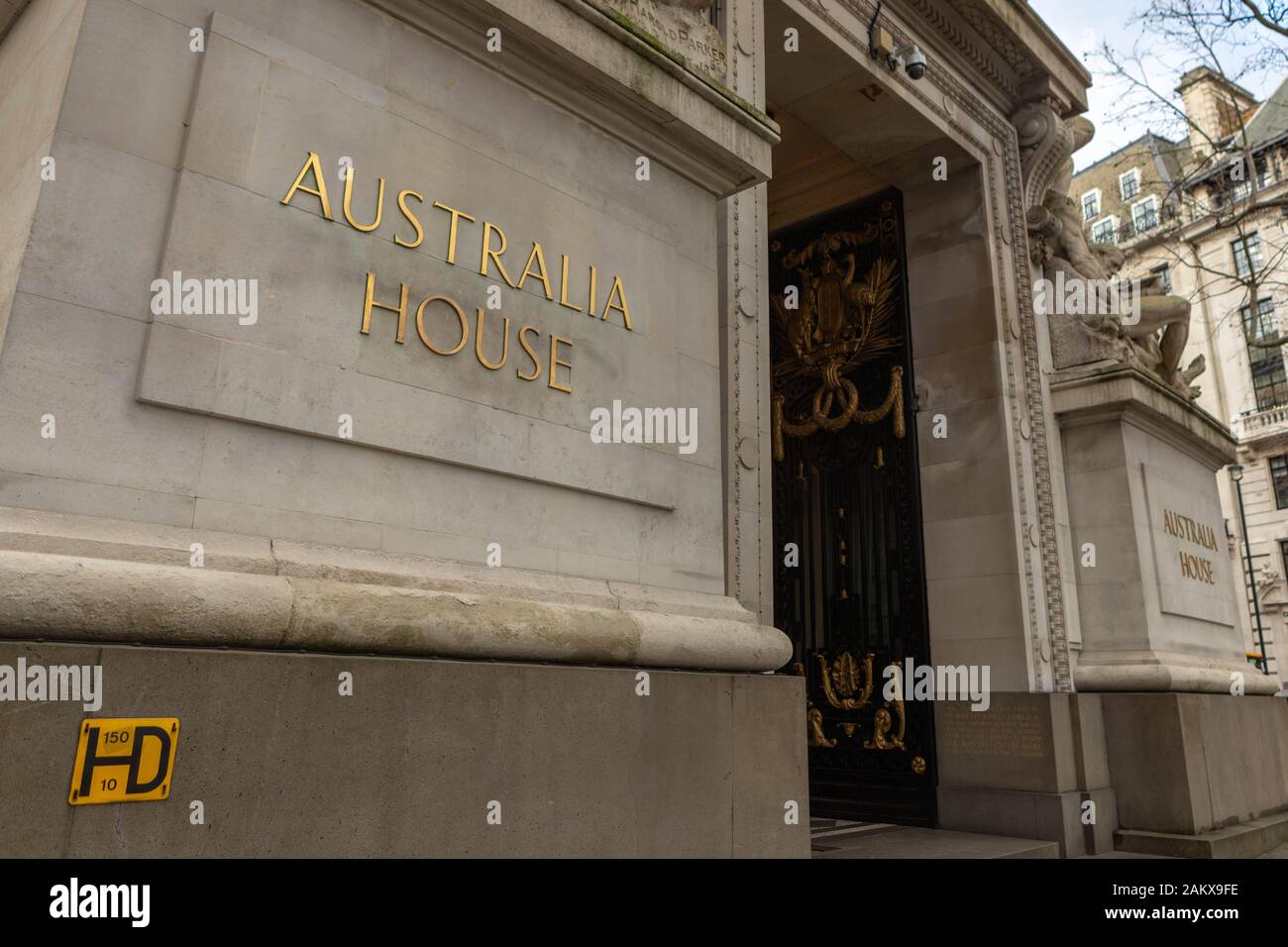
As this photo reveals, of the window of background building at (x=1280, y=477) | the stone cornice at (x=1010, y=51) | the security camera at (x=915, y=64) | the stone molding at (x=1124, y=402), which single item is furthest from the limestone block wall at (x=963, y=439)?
the window of background building at (x=1280, y=477)

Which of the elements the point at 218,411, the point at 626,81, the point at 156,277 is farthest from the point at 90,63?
the point at 626,81

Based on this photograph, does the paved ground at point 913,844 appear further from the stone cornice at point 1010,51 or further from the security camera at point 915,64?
the stone cornice at point 1010,51

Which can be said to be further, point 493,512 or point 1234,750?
point 1234,750

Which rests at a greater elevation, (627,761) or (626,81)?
(626,81)

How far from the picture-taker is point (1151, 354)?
13.6 metres

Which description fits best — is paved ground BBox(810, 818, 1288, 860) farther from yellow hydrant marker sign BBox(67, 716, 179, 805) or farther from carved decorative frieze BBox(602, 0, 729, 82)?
carved decorative frieze BBox(602, 0, 729, 82)

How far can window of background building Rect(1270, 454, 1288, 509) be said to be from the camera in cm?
4572

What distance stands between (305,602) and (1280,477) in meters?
54.2

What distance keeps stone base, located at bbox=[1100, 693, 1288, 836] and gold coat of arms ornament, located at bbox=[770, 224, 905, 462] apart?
15.3ft

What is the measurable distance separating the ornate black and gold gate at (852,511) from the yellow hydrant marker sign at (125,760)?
10.1m

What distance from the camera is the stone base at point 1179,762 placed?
10.4 metres
